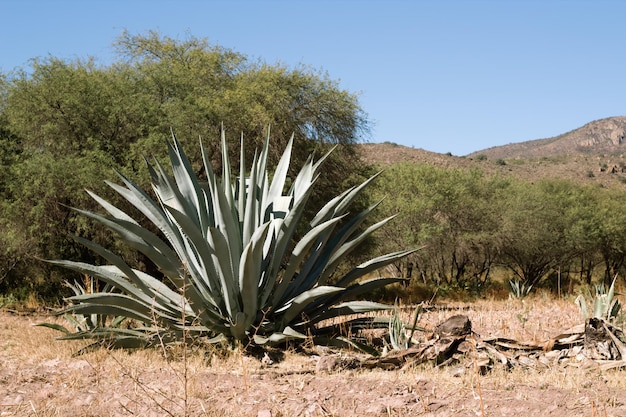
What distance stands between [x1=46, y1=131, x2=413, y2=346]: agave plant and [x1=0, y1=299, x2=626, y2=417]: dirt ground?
0.42 meters

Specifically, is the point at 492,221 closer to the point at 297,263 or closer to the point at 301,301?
the point at 297,263

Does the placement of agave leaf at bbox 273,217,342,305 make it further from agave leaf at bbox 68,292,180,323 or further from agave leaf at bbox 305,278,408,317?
agave leaf at bbox 68,292,180,323

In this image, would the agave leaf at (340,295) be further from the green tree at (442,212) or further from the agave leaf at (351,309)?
the green tree at (442,212)

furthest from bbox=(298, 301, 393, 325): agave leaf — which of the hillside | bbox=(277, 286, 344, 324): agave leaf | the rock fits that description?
the hillside

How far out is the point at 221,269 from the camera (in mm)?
6414

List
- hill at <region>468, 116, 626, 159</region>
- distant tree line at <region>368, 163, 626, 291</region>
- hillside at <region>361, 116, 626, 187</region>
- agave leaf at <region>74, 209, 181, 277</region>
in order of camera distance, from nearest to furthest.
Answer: agave leaf at <region>74, 209, 181, 277</region> < distant tree line at <region>368, 163, 626, 291</region> < hillside at <region>361, 116, 626, 187</region> < hill at <region>468, 116, 626, 159</region>

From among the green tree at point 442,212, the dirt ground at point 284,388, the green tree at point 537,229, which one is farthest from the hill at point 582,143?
the dirt ground at point 284,388

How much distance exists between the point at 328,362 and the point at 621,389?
2.27 metres

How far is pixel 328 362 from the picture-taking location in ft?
18.5

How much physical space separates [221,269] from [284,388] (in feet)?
5.64

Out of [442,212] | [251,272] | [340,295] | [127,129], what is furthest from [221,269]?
[442,212]

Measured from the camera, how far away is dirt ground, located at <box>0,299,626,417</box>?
4328 mm

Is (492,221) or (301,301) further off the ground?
(492,221)

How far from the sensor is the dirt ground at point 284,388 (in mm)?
4328
